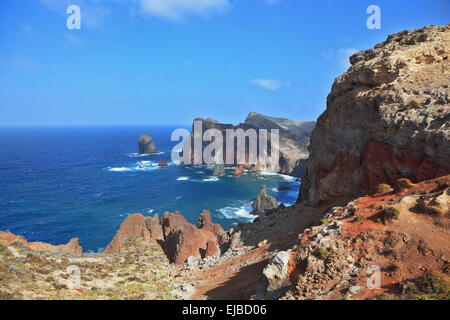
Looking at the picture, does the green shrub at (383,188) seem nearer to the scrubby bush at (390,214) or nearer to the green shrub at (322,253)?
the scrubby bush at (390,214)

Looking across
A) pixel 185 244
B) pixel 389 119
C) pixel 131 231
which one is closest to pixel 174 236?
pixel 185 244

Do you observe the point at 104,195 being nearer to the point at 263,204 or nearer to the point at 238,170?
the point at 263,204

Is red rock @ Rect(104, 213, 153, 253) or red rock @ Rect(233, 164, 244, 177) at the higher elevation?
red rock @ Rect(233, 164, 244, 177)

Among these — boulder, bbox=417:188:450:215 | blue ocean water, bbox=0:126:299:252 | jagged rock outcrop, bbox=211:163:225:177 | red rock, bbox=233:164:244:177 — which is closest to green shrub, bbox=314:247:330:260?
boulder, bbox=417:188:450:215

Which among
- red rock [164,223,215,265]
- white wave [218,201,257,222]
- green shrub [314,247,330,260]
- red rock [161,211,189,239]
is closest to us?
green shrub [314,247,330,260]

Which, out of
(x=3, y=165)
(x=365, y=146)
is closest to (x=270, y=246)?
(x=365, y=146)

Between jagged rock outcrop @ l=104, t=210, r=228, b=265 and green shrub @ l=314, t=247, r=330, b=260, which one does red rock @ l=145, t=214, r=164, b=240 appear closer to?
jagged rock outcrop @ l=104, t=210, r=228, b=265
